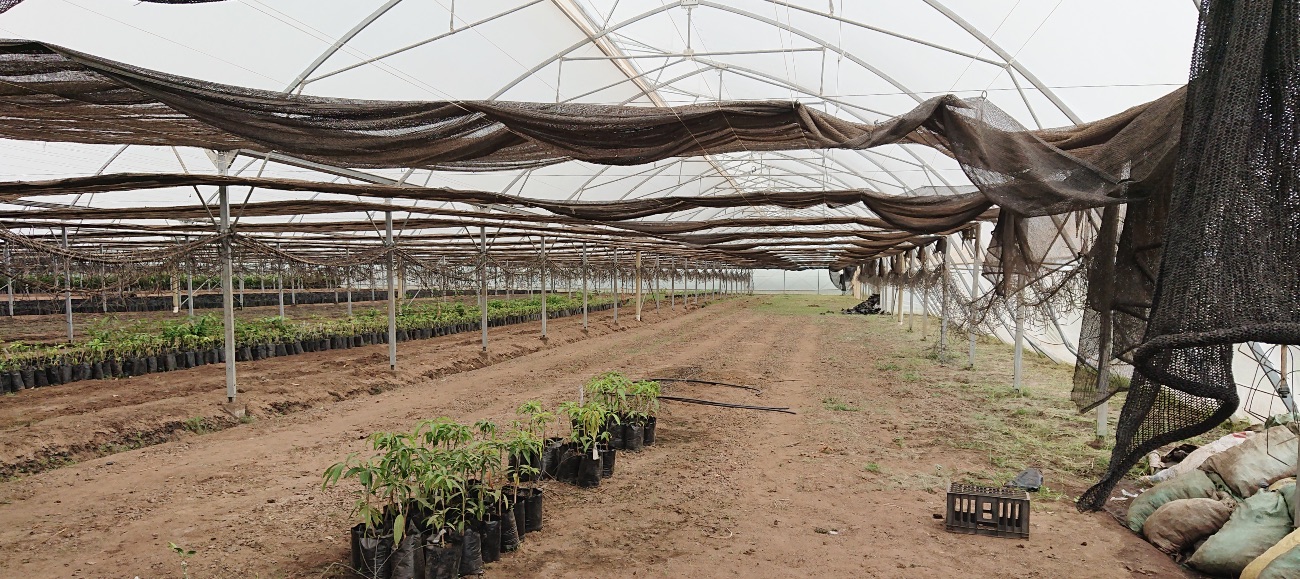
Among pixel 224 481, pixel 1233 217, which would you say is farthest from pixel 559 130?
pixel 224 481

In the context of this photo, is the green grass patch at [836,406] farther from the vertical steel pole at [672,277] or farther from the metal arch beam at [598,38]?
the vertical steel pole at [672,277]

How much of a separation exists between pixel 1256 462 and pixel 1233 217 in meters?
4.48

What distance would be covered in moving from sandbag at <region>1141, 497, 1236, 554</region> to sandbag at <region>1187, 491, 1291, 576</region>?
0.67 ft

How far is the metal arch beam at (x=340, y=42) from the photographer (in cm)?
640

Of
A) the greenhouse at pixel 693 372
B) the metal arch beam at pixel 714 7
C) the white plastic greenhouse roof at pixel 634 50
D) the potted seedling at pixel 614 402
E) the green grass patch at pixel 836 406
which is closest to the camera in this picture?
the greenhouse at pixel 693 372

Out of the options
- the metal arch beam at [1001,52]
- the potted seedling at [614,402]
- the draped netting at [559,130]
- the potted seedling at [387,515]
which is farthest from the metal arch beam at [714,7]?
the potted seedling at [387,515]

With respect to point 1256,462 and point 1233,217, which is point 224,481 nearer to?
point 1233,217

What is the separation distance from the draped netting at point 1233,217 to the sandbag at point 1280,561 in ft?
7.95

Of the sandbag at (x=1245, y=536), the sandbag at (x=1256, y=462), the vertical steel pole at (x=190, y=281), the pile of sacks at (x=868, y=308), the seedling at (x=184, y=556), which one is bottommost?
the pile of sacks at (x=868, y=308)

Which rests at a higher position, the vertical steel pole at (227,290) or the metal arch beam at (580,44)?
the metal arch beam at (580,44)

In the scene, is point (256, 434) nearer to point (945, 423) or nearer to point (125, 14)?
point (125, 14)

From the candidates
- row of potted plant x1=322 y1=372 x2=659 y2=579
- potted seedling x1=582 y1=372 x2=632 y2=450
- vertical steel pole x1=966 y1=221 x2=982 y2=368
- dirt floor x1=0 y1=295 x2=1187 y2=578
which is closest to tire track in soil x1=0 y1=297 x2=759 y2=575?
dirt floor x1=0 y1=295 x2=1187 y2=578

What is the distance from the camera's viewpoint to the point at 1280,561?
358 centimetres

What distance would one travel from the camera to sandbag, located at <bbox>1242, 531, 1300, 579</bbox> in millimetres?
3512
